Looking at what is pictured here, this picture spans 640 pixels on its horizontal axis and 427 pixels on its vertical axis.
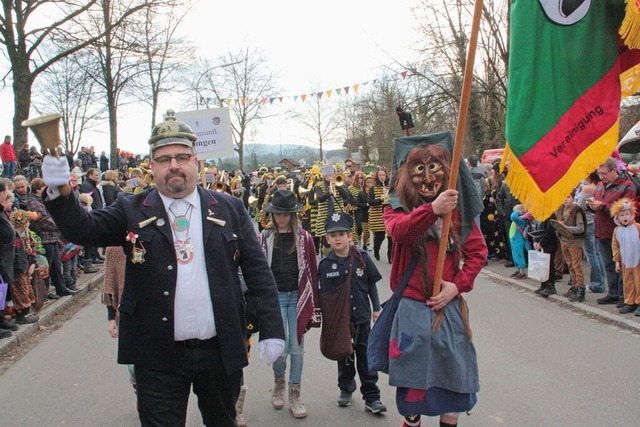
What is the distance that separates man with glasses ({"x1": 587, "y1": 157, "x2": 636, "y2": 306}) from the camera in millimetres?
Answer: 7953

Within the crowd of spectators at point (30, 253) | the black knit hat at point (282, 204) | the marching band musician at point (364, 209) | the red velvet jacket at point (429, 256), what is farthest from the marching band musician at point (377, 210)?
the red velvet jacket at point (429, 256)

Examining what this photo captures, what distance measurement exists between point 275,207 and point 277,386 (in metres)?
1.50

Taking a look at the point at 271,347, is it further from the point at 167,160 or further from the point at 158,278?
the point at 167,160

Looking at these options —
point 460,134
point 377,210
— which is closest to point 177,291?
point 460,134

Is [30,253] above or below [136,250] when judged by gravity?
below

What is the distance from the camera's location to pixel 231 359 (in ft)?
9.82

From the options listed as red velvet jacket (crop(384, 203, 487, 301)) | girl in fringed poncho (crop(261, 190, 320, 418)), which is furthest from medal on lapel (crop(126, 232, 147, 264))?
girl in fringed poncho (crop(261, 190, 320, 418))

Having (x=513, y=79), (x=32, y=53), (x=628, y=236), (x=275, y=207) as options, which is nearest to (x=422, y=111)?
(x=32, y=53)

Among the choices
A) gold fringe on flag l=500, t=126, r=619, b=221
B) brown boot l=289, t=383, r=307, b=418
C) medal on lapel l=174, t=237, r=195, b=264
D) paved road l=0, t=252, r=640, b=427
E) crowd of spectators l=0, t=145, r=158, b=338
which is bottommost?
paved road l=0, t=252, r=640, b=427

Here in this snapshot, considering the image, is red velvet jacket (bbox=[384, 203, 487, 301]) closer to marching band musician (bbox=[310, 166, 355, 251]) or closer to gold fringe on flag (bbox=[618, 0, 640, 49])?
gold fringe on flag (bbox=[618, 0, 640, 49])

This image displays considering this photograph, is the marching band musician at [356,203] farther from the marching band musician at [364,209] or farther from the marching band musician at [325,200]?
the marching band musician at [325,200]

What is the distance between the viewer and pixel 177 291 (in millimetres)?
2947

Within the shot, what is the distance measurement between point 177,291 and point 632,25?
2.38 metres

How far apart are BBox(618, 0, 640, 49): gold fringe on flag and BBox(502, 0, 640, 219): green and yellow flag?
0.27m
